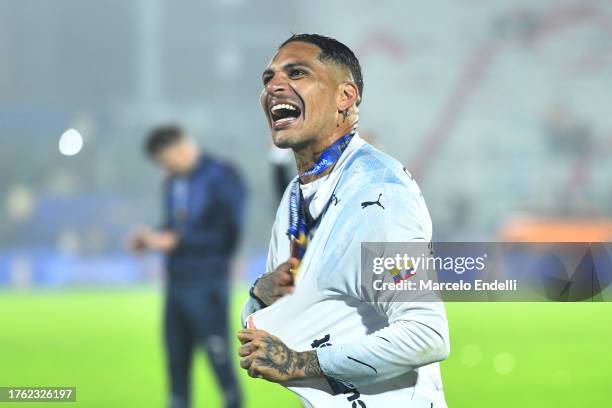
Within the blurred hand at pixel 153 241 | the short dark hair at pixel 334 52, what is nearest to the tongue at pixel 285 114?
the short dark hair at pixel 334 52

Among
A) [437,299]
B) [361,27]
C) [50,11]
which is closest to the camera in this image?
[437,299]

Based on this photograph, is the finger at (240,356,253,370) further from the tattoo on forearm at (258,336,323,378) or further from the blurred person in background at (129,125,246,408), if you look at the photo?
the blurred person in background at (129,125,246,408)

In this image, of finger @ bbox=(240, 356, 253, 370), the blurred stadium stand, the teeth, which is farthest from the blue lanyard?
the blurred stadium stand

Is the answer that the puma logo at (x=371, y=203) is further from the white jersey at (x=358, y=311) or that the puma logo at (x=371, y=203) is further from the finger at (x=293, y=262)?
the finger at (x=293, y=262)

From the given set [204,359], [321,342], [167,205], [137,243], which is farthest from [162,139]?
[321,342]

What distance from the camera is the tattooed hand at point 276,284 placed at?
1.84m

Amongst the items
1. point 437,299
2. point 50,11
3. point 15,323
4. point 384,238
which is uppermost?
point 50,11

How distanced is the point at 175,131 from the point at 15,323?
5.77 m

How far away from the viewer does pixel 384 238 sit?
170 centimetres

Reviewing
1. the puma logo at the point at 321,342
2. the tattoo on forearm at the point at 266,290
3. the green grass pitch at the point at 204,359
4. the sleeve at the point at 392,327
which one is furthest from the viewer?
the green grass pitch at the point at 204,359

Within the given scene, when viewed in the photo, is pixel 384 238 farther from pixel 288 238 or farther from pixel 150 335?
pixel 150 335

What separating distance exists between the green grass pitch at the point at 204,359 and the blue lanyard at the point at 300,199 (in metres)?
2.18

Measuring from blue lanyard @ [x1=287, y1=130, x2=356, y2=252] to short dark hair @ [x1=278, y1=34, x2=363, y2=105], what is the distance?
10cm

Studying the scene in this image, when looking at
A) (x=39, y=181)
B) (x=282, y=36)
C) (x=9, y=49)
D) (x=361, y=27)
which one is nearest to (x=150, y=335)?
(x=39, y=181)
